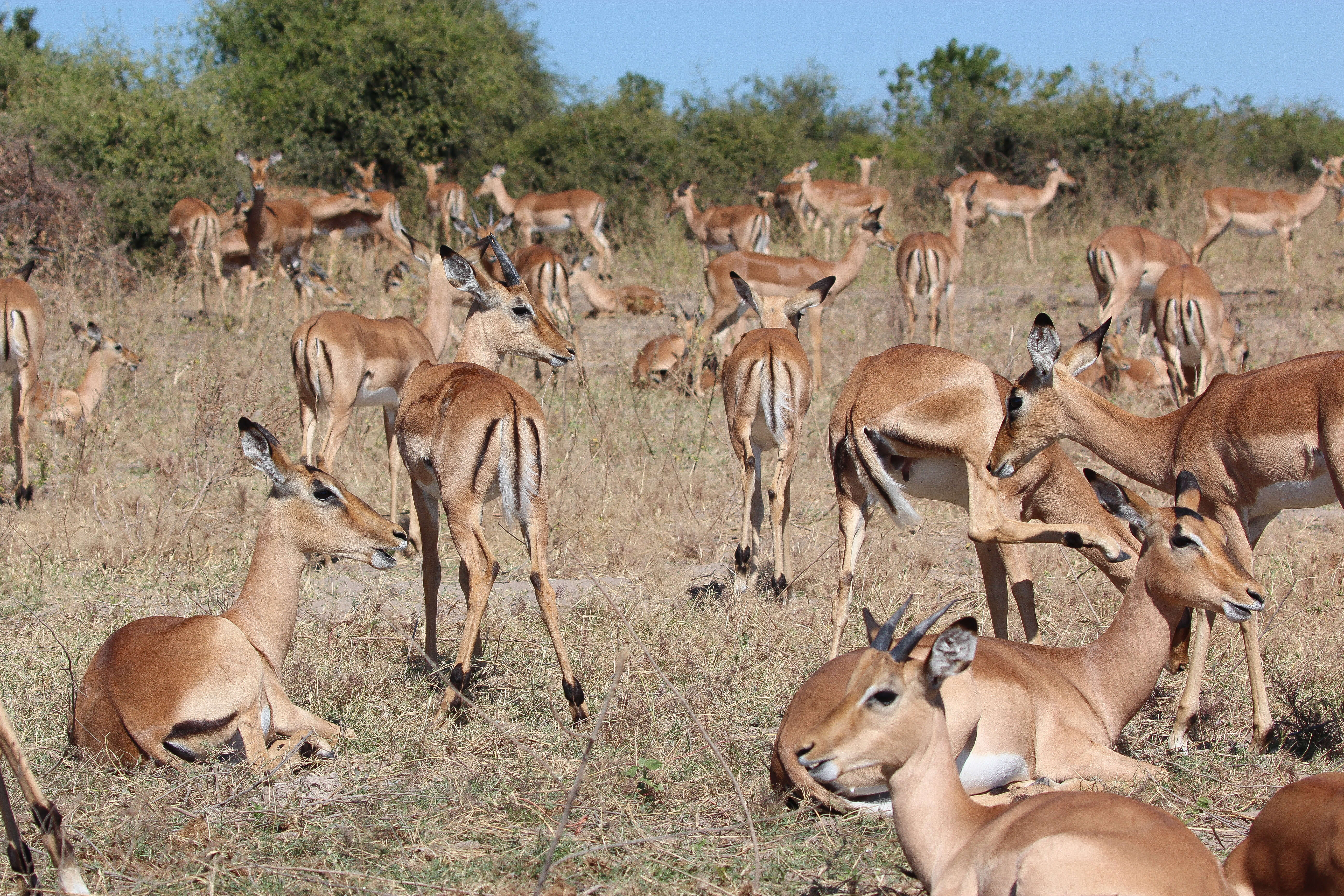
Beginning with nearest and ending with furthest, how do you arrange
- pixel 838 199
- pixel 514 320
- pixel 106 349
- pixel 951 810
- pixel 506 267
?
pixel 951 810
pixel 506 267
pixel 514 320
pixel 106 349
pixel 838 199

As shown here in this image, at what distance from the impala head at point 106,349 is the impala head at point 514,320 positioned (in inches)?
153

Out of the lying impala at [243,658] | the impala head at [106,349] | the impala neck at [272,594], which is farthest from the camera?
the impala head at [106,349]

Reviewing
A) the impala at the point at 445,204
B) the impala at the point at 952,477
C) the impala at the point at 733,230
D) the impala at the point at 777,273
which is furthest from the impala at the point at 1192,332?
the impala at the point at 445,204

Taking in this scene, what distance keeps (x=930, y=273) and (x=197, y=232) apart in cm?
719

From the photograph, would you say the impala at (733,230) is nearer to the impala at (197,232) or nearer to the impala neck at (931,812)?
the impala at (197,232)

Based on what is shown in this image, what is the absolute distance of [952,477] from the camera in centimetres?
450

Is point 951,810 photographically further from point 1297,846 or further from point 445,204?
point 445,204

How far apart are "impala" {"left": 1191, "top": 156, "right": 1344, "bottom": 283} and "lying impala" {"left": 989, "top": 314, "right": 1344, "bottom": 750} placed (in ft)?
35.7

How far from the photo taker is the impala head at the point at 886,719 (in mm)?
2523

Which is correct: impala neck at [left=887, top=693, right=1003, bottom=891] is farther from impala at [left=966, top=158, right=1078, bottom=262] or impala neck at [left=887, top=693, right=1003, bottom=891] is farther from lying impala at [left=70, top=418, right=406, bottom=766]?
impala at [left=966, top=158, right=1078, bottom=262]

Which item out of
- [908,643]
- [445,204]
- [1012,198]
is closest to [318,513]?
[908,643]

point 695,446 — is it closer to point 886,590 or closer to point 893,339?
point 886,590

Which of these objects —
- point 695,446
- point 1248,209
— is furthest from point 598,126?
point 695,446

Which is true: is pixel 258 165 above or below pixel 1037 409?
above
